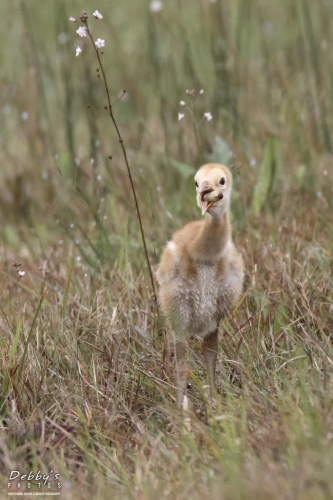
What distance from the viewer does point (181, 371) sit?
291 centimetres

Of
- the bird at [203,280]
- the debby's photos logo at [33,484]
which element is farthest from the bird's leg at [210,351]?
the debby's photos logo at [33,484]

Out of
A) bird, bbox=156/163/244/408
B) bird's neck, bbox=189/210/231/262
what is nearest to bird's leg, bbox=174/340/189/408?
bird, bbox=156/163/244/408

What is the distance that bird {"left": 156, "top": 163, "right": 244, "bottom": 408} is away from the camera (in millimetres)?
2869

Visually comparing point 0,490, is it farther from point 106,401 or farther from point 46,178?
point 46,178

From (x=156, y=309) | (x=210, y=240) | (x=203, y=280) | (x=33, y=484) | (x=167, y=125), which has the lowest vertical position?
(x=33, y=484)

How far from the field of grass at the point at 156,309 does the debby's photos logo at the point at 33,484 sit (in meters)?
0.02

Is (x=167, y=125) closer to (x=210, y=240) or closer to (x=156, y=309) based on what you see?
(x=156, y=309)

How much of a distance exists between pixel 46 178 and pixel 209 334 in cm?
247

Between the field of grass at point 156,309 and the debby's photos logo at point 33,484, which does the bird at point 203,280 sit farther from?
the debby's photos logo at point 33,484

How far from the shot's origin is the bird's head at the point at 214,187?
275 centimetres

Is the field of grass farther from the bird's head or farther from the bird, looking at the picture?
the bird's head

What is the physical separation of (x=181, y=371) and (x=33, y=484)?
24.6 inches

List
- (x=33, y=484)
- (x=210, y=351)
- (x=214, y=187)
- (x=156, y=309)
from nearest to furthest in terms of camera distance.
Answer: (x=33, y=484), (x=214, y=187), (x=210, y=351), (x=156, y=309)

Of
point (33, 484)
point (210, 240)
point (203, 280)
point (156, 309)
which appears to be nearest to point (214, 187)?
point (210, 240)
